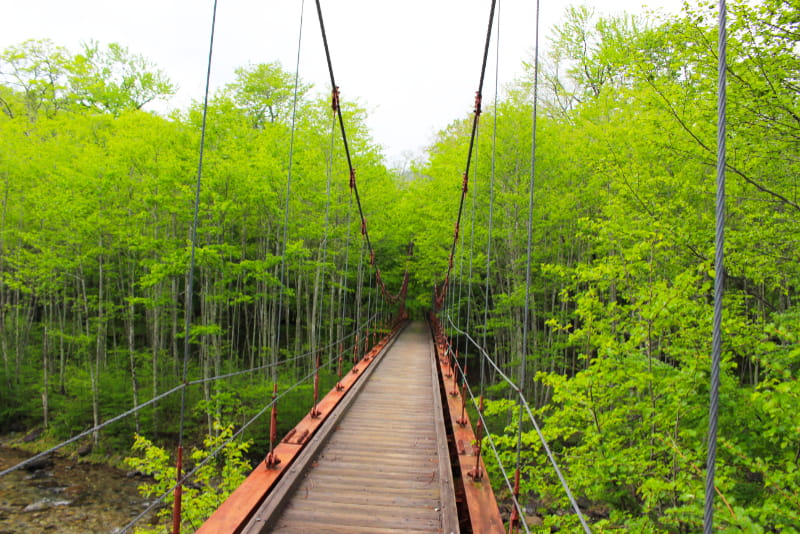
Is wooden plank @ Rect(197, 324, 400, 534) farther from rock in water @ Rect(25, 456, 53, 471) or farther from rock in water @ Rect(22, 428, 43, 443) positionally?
rock in water @ Rect(22, 428, 43, 443)

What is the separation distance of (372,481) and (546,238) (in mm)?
10078

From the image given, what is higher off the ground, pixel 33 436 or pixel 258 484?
pixel 258 484

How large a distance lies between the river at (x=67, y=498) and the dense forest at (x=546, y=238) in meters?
1.29

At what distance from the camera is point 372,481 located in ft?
9.40

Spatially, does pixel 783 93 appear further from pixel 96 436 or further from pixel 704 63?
pixel 96 436

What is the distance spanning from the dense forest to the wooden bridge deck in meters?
1.18

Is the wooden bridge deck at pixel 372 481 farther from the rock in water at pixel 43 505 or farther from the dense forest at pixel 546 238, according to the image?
the rock in water at pixel 43 505

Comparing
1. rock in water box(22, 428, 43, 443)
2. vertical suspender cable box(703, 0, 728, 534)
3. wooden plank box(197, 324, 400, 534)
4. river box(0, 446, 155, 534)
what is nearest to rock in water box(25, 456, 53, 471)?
river box(0, 446, 155, 534)

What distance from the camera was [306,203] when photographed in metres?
11.7

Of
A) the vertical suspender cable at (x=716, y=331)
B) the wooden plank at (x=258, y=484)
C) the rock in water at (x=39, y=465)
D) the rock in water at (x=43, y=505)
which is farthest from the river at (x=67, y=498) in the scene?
the vertical suspender cable at (x=716, y=331)

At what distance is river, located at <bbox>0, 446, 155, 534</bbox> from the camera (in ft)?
25.1

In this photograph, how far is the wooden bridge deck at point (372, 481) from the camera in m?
2.30

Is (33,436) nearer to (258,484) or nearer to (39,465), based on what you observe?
(39,465)

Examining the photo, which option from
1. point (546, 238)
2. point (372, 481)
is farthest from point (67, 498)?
point (546, 238)
